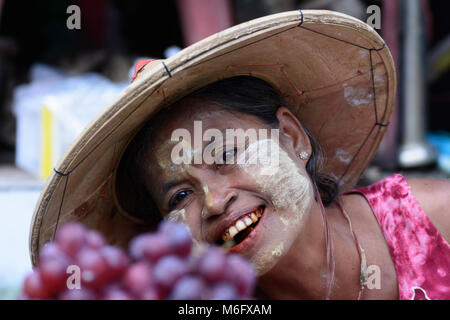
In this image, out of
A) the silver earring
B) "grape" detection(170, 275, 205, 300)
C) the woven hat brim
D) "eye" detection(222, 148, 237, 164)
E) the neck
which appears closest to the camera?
"grape" detection(170, 275, 205, 300)

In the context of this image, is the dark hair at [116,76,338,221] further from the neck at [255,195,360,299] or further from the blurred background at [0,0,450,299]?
the blurred background at [0,0,450,299]

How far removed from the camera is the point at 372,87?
163 centimetres

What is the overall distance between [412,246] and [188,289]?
1.18 m

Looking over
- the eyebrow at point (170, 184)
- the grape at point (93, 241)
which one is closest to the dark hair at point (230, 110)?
the eyebrow at point (170, 184)

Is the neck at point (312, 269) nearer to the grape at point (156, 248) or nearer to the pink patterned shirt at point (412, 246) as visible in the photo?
the pink patterned shirt at point (412, 246)

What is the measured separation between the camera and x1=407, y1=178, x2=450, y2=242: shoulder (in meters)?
1.53

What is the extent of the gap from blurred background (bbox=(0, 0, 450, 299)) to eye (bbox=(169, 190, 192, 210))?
38.9 inches

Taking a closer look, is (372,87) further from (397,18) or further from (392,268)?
(397,18)

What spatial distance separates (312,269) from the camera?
1416 millimetres

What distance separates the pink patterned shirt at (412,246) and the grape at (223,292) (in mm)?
1061

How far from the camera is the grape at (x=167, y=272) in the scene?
0.57 m

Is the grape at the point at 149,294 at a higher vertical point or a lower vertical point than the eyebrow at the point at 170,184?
lower

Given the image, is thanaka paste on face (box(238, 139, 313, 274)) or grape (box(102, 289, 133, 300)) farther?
thanaka paste on face (box(238, 139, 313, 274))

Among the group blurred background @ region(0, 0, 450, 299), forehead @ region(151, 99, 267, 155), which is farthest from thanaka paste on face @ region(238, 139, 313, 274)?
blurred background @ region(0, 0, 450, 299)
